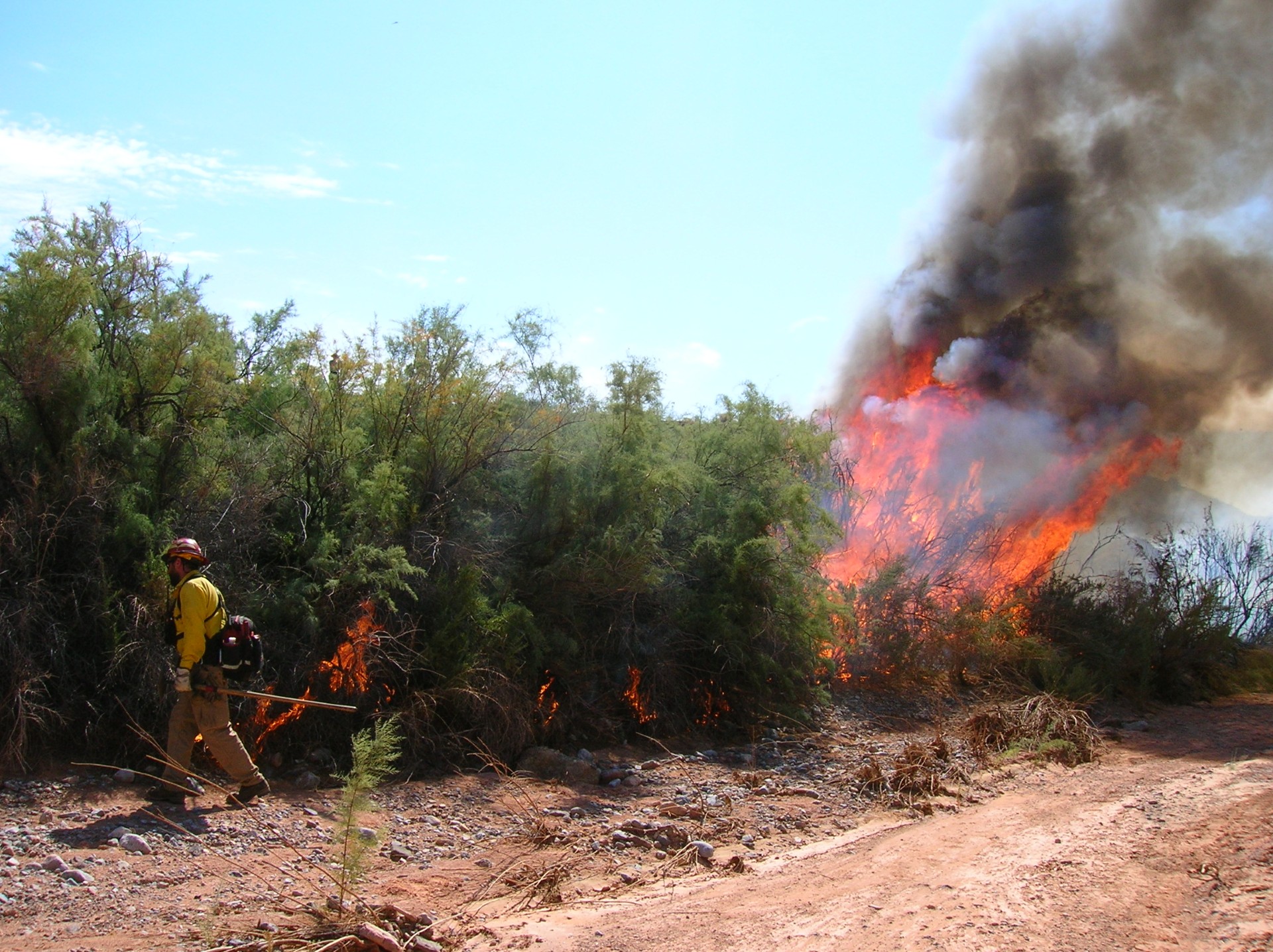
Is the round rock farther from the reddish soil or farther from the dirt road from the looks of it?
the dirt road

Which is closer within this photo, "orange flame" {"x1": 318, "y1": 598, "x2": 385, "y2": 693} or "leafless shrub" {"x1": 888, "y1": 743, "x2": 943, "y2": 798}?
"orange flame" {"x1": 318, "y1": 598, "x2": 385, "y2": 693}

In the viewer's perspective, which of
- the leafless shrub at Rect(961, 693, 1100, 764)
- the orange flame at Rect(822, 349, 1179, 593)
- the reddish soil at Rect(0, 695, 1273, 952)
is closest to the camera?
the reddish soil at Rect(0, 695, 1273, 952)

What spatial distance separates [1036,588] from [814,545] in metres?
5.51

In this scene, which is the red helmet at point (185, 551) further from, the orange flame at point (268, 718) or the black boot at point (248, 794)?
the black boot at point (248, 794)

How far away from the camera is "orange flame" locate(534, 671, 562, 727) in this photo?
8758mm

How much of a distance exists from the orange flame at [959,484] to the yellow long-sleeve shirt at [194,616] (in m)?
8.11

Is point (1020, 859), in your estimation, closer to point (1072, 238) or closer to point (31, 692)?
point (31, 692)

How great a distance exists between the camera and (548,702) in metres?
8.91

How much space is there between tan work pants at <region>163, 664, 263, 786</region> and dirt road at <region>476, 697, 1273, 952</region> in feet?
8.19

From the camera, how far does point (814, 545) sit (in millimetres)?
10484

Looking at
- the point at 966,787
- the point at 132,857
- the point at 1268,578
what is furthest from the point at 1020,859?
the point at 1268,578

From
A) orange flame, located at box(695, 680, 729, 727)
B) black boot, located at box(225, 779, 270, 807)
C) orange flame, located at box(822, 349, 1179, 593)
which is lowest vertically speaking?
black boot, located at box(225, 779, 270, 807)

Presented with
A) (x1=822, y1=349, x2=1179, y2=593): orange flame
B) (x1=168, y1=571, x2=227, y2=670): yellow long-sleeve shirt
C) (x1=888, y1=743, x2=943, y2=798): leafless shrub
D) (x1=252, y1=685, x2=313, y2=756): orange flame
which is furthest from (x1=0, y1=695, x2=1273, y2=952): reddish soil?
(x1=822, y1=349, x2=1179, y2=593): orange flame

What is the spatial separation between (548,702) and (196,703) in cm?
333
